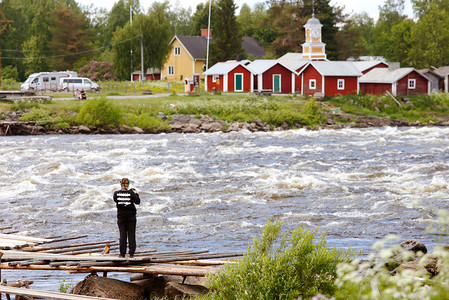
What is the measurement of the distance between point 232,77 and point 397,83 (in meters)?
16.2

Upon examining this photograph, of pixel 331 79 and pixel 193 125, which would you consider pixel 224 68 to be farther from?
pixel 193 125

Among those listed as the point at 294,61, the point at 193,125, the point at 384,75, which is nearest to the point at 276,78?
the point at 294,61

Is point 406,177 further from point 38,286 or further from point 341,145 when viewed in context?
point 38,286

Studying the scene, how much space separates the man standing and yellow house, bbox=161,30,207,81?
2813 inches

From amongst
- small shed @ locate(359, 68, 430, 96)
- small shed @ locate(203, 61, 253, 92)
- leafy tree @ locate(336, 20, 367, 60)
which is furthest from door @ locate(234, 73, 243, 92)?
leafy tree @ locate(336, 20, 367, 60)

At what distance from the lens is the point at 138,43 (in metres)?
76.0

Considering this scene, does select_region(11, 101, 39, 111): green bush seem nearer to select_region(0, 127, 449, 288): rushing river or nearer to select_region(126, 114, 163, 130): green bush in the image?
select_region(126, 114, 163, 130): green bush

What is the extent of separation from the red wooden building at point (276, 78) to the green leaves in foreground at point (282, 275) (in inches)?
2233

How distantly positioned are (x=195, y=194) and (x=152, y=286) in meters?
11.4

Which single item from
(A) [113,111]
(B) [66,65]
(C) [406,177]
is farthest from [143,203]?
(B) [66,65]

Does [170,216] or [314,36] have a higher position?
[314,36]

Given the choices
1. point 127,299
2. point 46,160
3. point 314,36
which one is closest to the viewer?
point 127,299

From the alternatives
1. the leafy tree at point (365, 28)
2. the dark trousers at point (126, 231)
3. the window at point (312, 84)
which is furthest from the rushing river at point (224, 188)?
the leafy tree at point (365, 28)

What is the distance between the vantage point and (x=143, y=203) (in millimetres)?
22031
